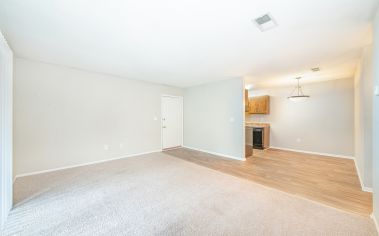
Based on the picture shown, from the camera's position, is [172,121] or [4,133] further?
[172,121]

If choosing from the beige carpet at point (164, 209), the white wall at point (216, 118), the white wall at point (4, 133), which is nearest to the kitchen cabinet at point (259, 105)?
the white wall at point (216, 118)

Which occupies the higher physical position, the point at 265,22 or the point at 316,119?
the point at 265,22

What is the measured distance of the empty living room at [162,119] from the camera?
67.2 inches

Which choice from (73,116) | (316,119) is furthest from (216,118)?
(73,116)

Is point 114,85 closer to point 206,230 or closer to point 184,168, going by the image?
point 184,168

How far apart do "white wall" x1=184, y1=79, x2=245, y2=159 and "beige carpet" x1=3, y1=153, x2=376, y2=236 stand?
1.75 metres

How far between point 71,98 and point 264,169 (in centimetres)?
505

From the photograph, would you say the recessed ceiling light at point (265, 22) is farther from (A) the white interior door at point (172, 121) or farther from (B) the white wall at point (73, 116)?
(A) the white interior door at point (172, 121)

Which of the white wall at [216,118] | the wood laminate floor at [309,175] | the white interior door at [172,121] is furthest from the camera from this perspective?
the white interior door at [172,121]

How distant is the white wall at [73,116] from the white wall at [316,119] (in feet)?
16.6

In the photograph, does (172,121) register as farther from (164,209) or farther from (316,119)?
(316,119)

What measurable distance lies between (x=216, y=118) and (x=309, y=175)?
2800 mm

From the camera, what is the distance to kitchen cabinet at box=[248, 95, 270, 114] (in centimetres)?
603

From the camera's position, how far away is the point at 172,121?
5961 millimetres
